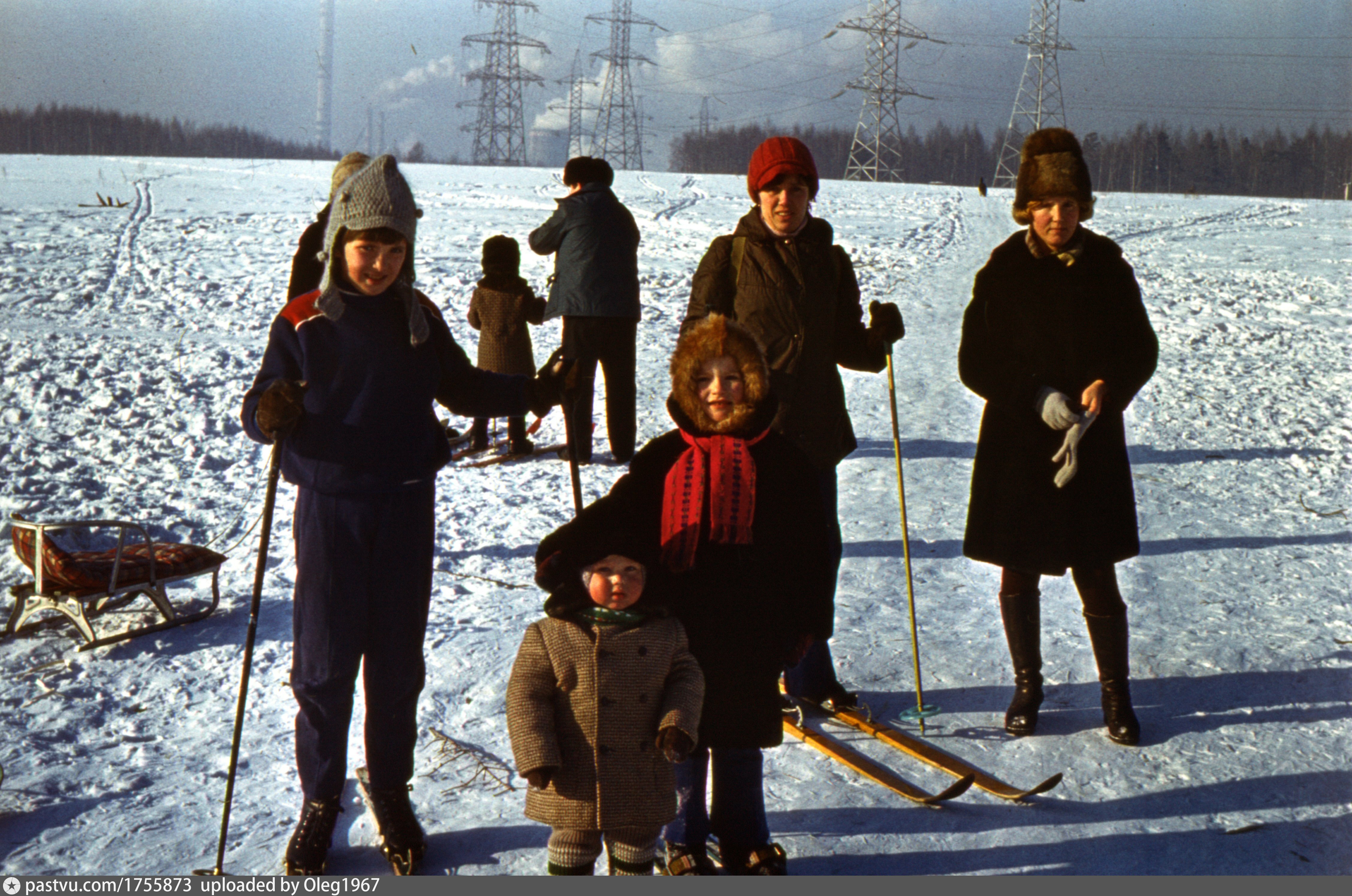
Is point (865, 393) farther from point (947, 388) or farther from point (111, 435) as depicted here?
point (111, 435)

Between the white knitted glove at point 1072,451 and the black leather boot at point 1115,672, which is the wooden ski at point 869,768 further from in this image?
the white knitted glove at point 1072,451

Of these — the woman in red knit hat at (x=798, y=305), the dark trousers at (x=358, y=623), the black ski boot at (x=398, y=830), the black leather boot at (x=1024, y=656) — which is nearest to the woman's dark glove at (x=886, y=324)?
the woman in red knit hat at (x=798, y=305)

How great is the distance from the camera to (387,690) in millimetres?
2871

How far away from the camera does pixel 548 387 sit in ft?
9.77

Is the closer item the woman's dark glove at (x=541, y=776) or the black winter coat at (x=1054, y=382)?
the woman's dark glove at (x=541, y=776)

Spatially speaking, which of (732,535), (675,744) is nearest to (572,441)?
→ (732,535)

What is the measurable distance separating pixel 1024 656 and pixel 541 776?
2066 mm

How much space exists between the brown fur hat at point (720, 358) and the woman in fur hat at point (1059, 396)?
128cm

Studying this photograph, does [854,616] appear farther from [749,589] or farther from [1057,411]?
[749,589]

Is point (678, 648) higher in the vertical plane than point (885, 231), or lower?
lower

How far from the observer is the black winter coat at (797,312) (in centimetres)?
357

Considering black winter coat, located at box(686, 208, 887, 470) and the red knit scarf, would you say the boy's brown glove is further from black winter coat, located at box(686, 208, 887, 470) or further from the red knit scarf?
black winter coat, located at box(686, 208, 887, 470)
